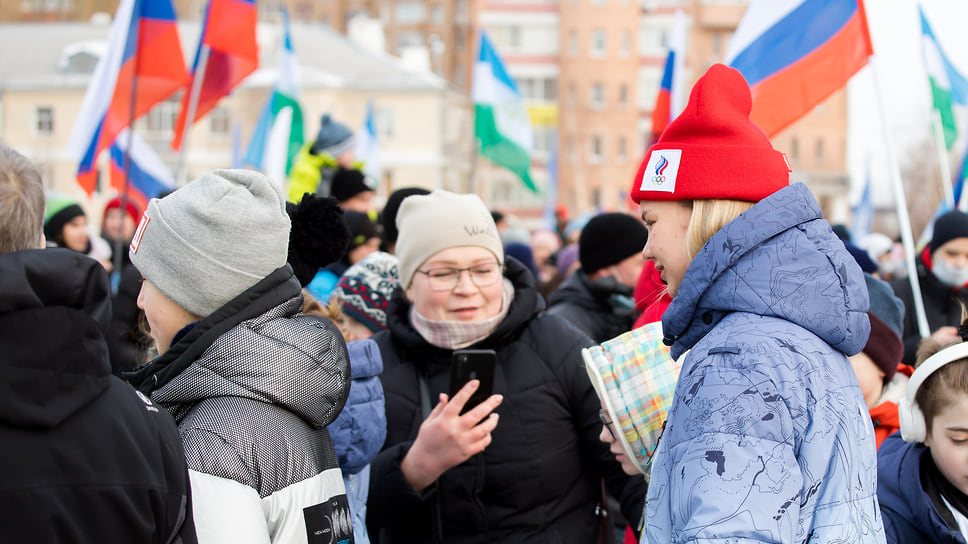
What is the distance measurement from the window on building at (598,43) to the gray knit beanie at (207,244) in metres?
62.3

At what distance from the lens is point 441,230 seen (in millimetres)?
3389

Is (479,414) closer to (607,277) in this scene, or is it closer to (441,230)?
(441,230)

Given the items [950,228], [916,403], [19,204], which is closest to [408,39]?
[950,228]

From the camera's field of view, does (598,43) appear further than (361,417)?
Yes

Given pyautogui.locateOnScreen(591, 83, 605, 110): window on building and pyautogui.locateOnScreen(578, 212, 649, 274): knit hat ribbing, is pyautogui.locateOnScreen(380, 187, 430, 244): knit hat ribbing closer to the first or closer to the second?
pyautogui.locateOnScreen(578, 212, 649, 274): knit hat ribbing

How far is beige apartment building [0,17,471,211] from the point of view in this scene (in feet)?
151

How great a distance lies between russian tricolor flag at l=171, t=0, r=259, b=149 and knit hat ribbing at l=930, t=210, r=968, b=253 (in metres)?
5.41

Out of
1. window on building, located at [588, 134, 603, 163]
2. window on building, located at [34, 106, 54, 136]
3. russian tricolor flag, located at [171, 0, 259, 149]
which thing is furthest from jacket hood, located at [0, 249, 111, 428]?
window on building, located at [588, 134, 603, 163]

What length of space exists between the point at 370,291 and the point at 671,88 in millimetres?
5121

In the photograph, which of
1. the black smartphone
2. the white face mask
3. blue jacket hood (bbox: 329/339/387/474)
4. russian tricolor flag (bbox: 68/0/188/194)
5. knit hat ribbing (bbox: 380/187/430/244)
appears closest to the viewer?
blue jacket hood (bbox: 329/339/387/474)

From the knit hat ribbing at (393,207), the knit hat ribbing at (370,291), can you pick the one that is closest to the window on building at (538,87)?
the knit hat ribbing at (393,207)

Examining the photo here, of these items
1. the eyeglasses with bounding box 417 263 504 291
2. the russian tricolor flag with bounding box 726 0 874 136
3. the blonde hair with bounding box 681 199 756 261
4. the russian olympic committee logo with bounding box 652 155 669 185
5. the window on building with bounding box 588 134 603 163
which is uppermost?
the russian tricolor flag with bounding box 726 0 874 136

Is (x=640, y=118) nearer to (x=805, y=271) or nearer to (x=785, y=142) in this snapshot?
(x=785, y=142)

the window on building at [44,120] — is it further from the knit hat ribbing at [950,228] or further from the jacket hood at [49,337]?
the jacket hood at [49,337]
